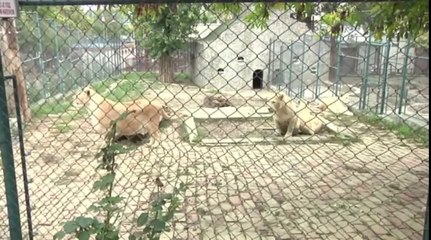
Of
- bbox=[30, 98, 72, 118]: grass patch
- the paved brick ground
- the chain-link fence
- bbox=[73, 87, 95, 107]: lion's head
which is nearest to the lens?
the chain-link fence

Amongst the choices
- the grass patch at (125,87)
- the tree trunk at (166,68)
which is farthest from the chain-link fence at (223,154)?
the tree trunk at (166,68)

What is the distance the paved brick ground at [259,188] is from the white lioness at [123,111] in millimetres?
526

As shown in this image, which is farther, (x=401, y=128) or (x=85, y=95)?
(x=401, y=128)

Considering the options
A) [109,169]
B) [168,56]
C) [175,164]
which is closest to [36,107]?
[175,164]

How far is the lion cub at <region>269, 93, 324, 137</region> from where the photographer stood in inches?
330

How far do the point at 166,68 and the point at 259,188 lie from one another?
13.0 m

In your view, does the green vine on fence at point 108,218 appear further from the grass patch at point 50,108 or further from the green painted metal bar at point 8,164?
the grass patch at point 50,108

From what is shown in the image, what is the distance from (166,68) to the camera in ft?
56.9

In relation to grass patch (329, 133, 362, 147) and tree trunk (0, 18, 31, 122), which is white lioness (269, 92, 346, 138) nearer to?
grass patch (329, 133, 362, 147)

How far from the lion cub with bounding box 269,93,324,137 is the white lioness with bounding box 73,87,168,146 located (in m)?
2.44

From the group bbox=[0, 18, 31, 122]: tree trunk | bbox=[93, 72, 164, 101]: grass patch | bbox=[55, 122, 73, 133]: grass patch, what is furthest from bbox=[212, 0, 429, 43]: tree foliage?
bbox=[55, 122, 73, 133]: grass patch

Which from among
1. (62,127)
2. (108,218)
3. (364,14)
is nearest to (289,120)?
(62,127)

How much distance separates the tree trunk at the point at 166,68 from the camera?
56.6ft

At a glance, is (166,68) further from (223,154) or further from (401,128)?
(223,154)
